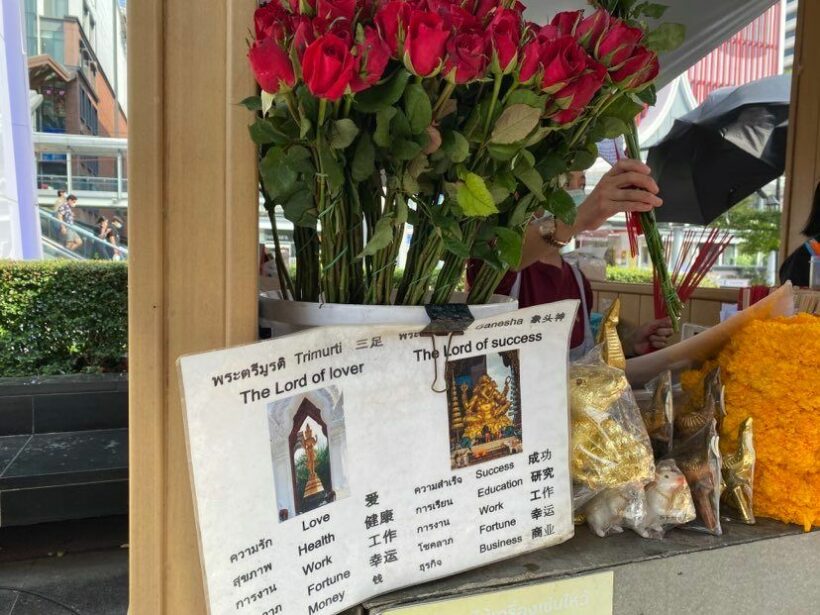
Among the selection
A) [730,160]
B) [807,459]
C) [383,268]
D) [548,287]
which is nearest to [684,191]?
[730,160]

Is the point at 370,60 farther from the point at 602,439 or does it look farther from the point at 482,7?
the point at 602,439

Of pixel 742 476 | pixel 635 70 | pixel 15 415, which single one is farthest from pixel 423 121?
pixel 15 415

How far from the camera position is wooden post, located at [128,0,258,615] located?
768mm

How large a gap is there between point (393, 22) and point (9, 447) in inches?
144

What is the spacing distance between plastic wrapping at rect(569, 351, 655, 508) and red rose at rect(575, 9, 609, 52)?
45cm

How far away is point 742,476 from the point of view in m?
0.95

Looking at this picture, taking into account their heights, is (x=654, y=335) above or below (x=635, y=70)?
below

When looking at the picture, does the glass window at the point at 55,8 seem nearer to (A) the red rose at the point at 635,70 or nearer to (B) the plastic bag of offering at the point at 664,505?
(A) the red rose at the point at 635,70

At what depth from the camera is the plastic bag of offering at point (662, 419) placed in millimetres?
1016

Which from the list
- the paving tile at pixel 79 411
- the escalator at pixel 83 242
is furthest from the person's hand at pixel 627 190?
the escalator at pixel 83 242

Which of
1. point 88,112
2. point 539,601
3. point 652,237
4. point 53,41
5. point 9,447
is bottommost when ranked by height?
point 9,447

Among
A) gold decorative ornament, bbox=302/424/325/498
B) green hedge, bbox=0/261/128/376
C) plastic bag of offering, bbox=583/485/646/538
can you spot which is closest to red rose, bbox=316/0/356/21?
gold decorative ornament, bbox=302/424/325/498

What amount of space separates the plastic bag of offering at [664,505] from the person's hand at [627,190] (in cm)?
45

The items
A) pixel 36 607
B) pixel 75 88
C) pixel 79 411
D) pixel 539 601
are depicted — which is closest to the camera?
pixel 539 601
